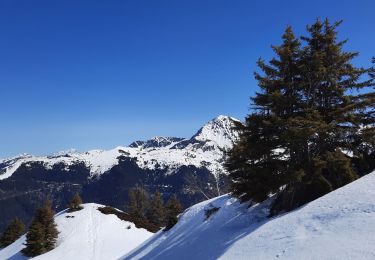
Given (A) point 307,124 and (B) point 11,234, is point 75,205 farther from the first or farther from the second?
Answer: (A) point 307,124

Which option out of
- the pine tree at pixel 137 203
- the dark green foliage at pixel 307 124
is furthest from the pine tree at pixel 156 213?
the dark green foliage at pixel 307 124

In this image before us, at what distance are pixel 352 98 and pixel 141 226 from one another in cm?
3842

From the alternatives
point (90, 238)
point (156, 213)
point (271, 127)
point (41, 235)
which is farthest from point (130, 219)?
point (271, 127)

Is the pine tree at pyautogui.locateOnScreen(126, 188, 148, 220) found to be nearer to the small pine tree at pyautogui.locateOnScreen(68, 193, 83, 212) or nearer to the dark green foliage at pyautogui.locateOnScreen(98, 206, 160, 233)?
the dark green foliage at pyautogui.locateOnScreen(98, 206, 160, 233)

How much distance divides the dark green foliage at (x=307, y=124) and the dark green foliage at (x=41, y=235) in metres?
30.7

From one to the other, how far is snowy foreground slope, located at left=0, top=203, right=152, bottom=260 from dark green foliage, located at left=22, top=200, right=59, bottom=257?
3.21 ft

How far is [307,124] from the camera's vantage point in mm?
19172

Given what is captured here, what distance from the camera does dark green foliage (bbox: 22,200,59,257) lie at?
44.3 m

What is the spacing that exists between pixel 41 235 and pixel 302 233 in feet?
123

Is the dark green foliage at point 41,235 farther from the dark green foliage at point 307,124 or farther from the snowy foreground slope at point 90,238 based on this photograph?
the dark green foliage at point 307,124

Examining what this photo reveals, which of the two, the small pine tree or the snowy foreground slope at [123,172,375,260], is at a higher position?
the small pine tree

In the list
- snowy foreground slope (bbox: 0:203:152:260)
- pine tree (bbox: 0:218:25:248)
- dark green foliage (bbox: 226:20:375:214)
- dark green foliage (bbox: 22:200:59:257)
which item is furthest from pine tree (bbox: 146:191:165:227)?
dark green foliage (bbox: 226:20:375:214)

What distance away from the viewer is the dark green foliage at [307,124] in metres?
20.1

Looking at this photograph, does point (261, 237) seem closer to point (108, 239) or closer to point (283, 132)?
point (283, 132)
